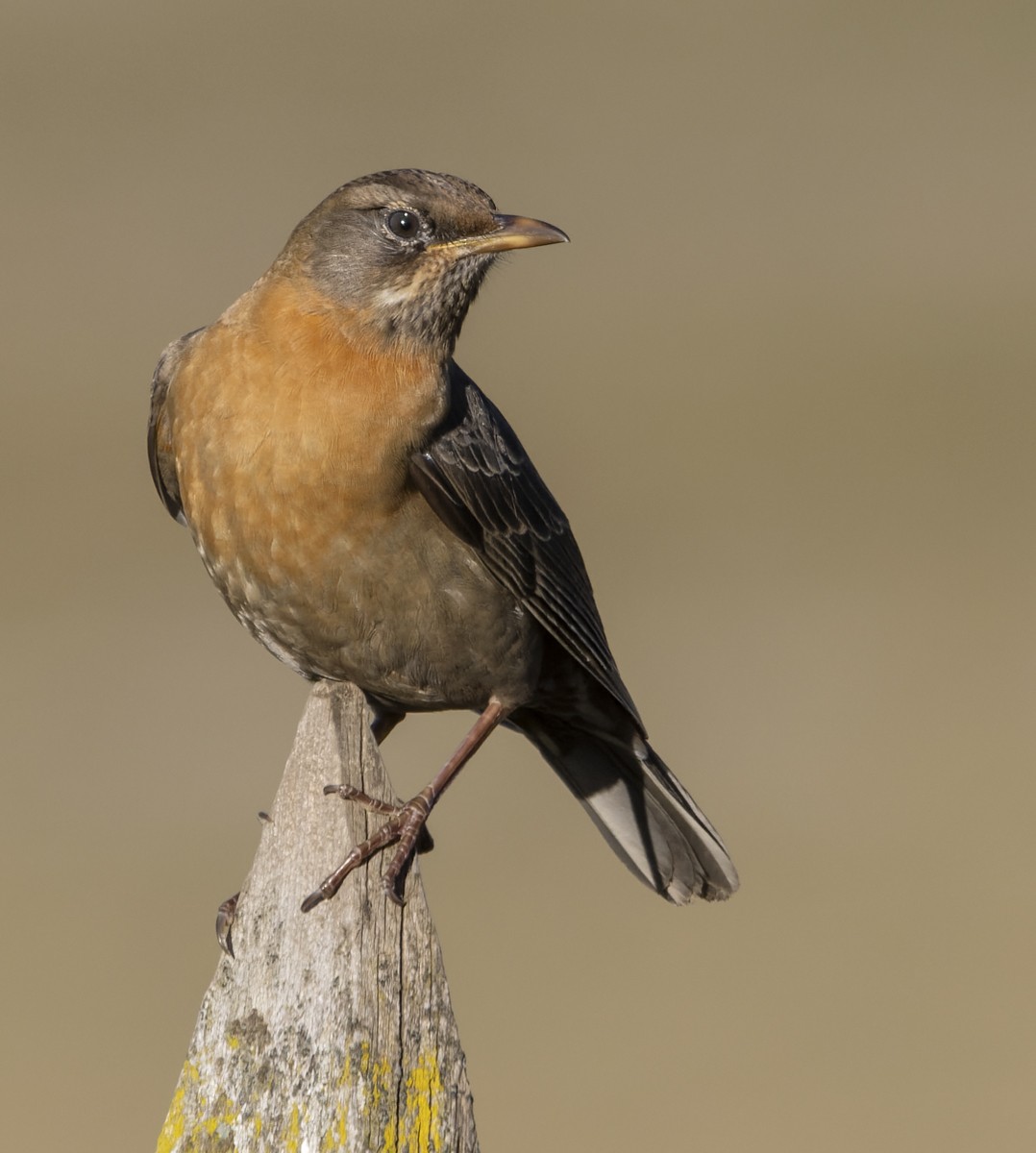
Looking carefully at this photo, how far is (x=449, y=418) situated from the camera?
5.84 m

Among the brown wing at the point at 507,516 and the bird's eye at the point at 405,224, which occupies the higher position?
the bird's eye at the point at 405,224

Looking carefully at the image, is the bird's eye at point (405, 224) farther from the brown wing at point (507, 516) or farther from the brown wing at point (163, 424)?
the brown wing at point (163, 424)

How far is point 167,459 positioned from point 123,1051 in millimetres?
6241

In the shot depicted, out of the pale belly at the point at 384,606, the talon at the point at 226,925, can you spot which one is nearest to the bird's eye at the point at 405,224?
the pale belly at the point at 384,606

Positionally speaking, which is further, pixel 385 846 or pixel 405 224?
pixel 405 224

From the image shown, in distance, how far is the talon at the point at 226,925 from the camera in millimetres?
3955

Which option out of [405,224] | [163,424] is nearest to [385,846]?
[163,424]

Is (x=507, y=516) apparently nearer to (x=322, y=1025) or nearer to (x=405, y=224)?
(x=405, y=224)

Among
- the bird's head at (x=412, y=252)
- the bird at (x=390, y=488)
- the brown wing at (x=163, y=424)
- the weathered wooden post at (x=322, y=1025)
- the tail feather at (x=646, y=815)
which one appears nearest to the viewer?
the weathered wooden post at (x=322, y=1025)

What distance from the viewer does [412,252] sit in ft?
19.0

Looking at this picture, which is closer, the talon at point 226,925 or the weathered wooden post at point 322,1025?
the weathered wooden post at point 322,1025

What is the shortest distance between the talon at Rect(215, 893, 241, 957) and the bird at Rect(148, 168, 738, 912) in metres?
0.59

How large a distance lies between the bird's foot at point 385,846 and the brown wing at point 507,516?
1.38m

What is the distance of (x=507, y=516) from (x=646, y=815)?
114 centimetres
